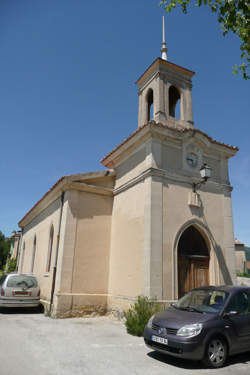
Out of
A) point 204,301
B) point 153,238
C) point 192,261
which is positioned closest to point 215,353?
point 204,301

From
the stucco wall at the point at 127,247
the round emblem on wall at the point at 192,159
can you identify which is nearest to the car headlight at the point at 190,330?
the stucco wall at the point at 127,247

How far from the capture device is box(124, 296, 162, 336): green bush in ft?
26.1

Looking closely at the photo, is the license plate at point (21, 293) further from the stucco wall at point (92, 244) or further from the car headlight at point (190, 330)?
the car headlight at point (190, 330)

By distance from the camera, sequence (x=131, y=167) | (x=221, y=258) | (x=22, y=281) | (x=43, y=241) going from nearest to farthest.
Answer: (x=221, y=258)
(x=22, y=281)
(x=131, y=167)
(x=43, y=241)

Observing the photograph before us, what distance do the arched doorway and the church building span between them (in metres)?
0.03

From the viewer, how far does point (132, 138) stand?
37.9 ft

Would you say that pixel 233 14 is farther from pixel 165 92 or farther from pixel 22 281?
pixel 22 281

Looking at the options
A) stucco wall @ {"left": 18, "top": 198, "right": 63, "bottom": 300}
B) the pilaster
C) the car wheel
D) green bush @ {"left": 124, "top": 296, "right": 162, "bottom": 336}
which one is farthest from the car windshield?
stucco wall @ {"left": 18, "top": 198, "right": 63, "bottom": 300}

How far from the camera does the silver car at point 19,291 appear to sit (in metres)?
11.1

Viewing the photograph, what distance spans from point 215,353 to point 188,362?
0.58m

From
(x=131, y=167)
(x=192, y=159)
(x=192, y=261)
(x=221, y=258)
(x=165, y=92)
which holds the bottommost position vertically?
(x=192, y=261)

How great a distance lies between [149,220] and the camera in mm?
9859

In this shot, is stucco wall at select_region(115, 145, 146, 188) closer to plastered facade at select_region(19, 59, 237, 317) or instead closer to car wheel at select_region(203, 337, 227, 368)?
plastered facade at select_region(19, 59, 237, 317)

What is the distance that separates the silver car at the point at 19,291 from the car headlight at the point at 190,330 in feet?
26.0
